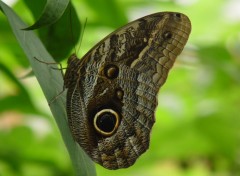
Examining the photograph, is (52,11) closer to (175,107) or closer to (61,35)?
(61,35)

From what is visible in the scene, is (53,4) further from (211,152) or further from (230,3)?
(230,3)

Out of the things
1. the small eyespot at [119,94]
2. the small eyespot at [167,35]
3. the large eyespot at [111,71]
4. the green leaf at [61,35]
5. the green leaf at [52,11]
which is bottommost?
the small eyespot at [119,94]

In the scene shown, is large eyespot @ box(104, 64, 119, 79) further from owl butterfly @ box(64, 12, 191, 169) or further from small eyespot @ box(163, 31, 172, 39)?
small eyespot @ box(163, 31, 172, 39)


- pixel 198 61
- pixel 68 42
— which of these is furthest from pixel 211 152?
pixel 68 42

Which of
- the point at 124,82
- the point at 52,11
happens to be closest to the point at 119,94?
the point at 124,82

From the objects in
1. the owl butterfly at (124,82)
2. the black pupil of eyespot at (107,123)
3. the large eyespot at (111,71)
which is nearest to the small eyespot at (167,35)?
the owl butterfly at (124,82)

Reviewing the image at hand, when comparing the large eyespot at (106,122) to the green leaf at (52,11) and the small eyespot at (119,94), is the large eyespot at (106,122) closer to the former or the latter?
the small eyespot at (119,94)
